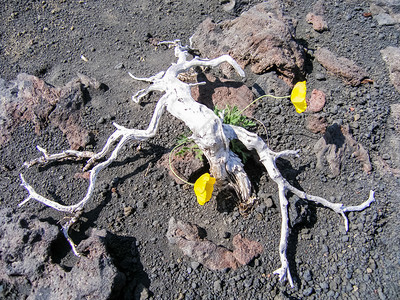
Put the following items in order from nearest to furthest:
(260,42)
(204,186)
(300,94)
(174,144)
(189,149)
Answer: (204,186)
(300,94)
(189,149)
(174,144)
(260,42)

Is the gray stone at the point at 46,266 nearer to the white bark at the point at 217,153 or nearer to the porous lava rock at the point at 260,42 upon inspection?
the white bark at the point at 217,153

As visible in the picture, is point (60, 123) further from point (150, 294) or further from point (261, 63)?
point (261, 63)

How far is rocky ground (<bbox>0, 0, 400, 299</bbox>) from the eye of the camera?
2.77 m

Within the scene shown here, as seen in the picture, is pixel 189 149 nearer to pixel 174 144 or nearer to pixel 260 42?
pixel 174 144

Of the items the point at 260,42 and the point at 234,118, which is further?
the point at 260,42

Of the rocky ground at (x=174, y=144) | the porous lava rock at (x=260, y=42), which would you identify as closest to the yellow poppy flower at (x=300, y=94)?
the rocky ground at (x=174, y=144)

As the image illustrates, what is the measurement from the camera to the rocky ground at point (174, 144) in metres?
2.77

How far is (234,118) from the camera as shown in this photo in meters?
3.33

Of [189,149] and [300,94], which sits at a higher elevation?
[300,94]

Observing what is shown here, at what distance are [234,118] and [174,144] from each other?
0.70 metres

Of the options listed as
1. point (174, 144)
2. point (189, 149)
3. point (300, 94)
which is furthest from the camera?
point (174, 144)

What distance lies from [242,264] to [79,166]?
1950 mm

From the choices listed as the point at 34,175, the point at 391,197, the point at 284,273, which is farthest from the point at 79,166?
the point at 391,197

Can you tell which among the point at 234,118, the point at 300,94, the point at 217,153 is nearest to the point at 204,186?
the point at 217,153
